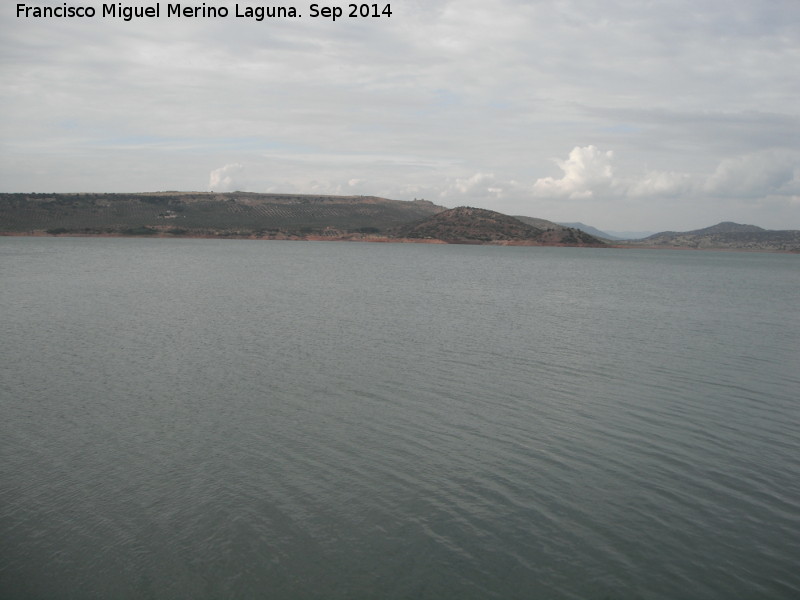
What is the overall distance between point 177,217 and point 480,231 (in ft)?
269

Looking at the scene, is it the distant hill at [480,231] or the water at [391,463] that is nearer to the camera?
the water at [391,463]

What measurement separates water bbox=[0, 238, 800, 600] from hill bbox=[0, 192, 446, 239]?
136405 millimetres

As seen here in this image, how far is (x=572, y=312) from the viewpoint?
37.0 meters

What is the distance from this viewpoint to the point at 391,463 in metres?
12.7

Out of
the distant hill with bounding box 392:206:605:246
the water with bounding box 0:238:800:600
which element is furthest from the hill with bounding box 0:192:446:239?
the water with bounding box 0:238:800:600

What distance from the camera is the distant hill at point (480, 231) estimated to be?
160625 millimetres

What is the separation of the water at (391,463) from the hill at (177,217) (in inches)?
5370

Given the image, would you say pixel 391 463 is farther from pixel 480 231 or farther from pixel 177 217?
pixel 177 217

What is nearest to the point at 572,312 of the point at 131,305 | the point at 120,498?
the point at 131,305

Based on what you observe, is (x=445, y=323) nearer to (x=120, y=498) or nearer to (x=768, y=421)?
(x=768, y=421)

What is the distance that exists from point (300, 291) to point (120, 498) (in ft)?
109

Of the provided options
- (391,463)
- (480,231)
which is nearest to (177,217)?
(480,231)

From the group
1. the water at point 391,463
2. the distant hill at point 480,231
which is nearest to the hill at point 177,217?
the distant hill at point 480,231

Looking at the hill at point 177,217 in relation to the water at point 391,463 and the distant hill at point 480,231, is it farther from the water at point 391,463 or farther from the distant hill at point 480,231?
the water at point 391,463
